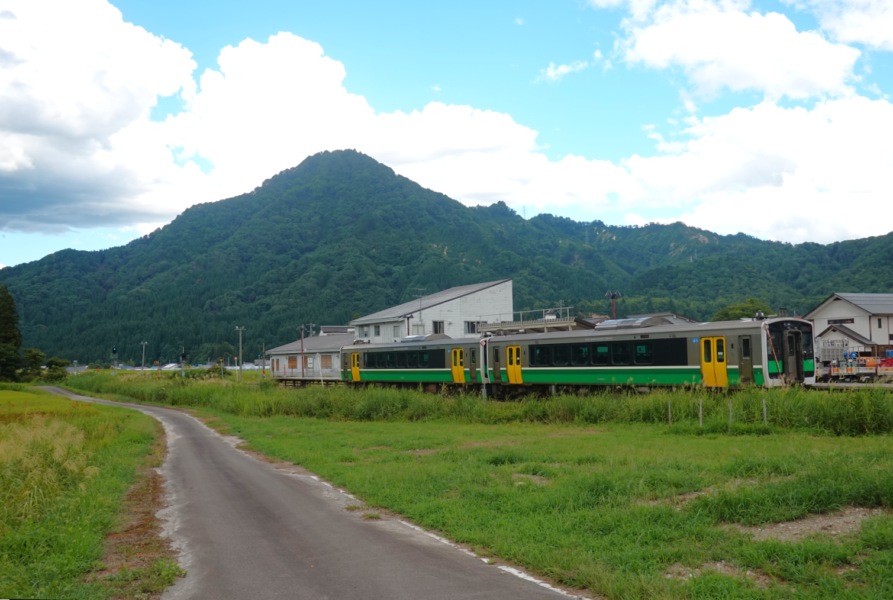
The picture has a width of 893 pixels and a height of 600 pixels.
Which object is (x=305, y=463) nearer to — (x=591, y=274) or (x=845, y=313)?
(x=845, y=313)

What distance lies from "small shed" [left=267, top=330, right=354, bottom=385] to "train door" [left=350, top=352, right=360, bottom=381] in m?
11.3

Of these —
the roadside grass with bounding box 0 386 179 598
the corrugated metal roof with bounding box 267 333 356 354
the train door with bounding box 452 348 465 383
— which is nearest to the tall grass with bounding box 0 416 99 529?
the roadside grass with bounding box 0 386 179 598

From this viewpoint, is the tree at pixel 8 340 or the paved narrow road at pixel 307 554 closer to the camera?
the paved narrow road at pixel 307 554

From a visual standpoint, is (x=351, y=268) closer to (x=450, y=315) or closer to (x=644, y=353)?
(x=450, y=315)

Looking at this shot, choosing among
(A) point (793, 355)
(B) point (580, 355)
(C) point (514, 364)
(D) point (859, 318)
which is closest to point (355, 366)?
(C) point (514, 364)


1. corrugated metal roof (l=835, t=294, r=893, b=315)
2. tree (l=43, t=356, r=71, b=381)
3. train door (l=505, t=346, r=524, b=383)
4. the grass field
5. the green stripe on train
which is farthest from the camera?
tree (l=43, t=356, r=71, b=381)

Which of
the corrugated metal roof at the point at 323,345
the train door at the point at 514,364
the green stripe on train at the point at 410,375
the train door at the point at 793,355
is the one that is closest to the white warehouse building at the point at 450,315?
the corrugated metal roof at the point at 323,345

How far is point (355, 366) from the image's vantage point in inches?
1598

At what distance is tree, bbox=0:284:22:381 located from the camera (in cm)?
6788

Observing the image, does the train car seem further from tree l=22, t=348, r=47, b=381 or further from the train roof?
tree l=22, t=348, r=47, b=381

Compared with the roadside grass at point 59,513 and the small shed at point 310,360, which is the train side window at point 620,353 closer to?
the roadside grass at point 59,513

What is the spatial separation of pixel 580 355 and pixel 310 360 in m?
40.1

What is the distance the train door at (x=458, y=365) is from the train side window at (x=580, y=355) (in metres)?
7.13

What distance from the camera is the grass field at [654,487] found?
5773mm
